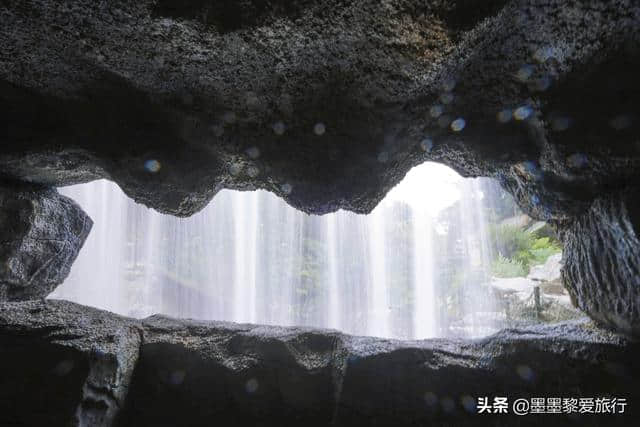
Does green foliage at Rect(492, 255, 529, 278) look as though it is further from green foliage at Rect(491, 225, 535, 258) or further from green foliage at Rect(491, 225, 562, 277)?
green foliage at Rect(491, 225, 535, 258)

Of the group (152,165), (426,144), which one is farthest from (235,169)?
(426,144)

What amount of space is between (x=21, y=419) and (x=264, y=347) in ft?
4.63

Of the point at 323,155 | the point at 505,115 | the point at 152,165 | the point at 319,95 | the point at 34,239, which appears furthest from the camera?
the point at 34,239

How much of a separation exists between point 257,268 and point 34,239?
15.6 metres

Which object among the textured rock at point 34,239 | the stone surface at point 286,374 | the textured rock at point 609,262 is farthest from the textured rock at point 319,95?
the stone surface at point 286,374

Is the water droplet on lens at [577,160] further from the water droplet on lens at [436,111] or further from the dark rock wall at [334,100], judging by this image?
the water droplet on lens at [436,111]

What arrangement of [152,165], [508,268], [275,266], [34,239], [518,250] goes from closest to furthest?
1. [152,165]
2. [34,239]
3. [508,268]
4. [518,250]
5. [275,266]

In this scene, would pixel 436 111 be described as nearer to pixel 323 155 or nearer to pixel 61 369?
pixel 323 155

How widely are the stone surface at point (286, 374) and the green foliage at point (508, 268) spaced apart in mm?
12474

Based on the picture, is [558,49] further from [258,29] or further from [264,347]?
[264,347]

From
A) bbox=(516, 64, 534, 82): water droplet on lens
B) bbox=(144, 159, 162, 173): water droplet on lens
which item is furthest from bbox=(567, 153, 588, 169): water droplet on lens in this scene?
bbox=(144, 159, 162, 173): water droplet on lens

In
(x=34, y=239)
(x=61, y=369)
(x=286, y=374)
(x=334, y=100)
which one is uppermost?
(x=334, y=100)

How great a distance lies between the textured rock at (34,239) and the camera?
3.00 metres

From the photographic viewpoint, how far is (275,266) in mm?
18422
